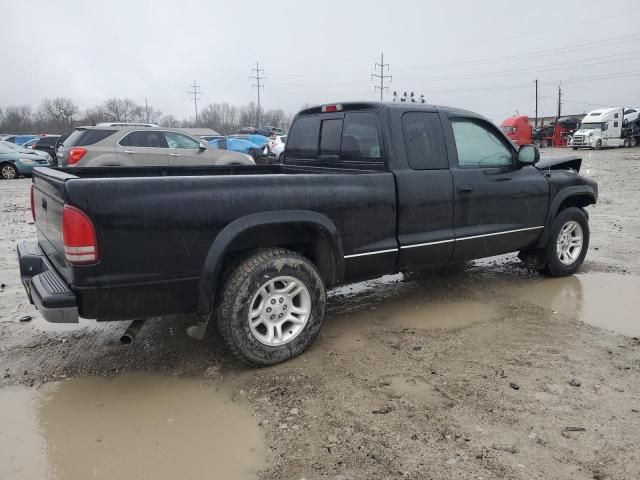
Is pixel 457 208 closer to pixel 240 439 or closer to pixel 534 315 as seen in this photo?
pixel 534 315

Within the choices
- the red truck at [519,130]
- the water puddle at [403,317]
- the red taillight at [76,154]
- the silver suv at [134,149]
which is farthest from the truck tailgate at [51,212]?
the red truck at [519,130]

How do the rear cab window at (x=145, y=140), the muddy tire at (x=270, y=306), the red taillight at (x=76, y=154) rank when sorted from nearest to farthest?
the muddy tire at (x=270, y=306) < the red taillight at (x=76, y=154) < the rear cab window at (x=145, y=140)

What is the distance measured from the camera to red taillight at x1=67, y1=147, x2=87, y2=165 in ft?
37.8

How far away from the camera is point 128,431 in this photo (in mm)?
2881

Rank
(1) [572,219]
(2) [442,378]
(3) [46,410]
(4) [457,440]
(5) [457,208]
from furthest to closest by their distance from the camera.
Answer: (1) [572,219] → (5) [457,208] → (2) [442,378] → (3) [46,410] → (4) [457,440]

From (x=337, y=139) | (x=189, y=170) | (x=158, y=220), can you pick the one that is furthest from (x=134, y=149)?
(x=158, y=220)

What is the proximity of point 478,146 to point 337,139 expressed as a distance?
1.38 m

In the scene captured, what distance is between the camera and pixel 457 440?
2.71 metres

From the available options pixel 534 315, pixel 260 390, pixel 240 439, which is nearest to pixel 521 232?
pixel 534 315

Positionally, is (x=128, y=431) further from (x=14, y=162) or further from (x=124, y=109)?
(x=124, y=109)

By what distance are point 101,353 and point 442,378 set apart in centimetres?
258

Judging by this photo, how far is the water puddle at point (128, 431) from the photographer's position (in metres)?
2.56

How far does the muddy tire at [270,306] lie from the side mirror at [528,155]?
262 centimetres

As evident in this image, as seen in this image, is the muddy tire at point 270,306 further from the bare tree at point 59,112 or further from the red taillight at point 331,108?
the bare tree at point 59,112
